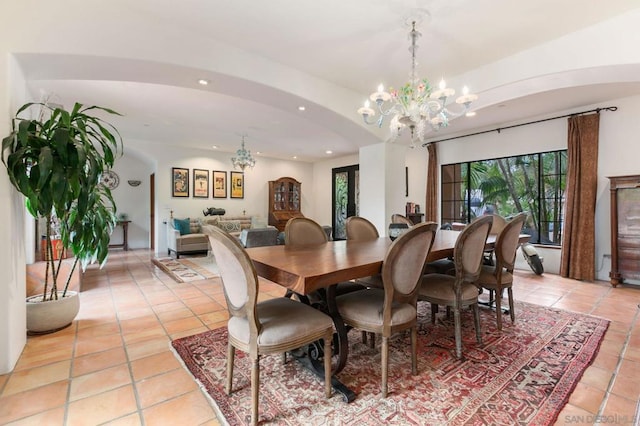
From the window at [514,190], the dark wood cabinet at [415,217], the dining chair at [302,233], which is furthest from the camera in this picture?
the dark wood cabinet at [415,217]

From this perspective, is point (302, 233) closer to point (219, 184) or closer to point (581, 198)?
point (581, 198)

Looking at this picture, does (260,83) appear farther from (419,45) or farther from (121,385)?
(121,385)

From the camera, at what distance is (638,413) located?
5.04 feet

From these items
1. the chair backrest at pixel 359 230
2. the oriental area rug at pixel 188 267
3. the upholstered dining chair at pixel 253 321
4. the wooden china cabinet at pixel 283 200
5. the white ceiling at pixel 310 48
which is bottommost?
the oriental area rug at pixel 188 267

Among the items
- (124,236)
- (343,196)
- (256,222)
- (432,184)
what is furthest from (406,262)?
(124,236)

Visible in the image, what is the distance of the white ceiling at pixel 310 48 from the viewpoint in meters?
2.24

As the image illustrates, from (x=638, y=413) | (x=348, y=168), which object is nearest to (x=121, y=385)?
(x=638, y=413)

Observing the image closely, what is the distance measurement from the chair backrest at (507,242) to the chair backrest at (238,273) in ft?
7.16

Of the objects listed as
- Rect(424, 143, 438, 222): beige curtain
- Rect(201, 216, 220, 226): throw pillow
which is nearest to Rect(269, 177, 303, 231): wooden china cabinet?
Rect(201, 216, 220, 226): throw pillow

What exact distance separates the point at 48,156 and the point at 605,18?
4.44 m

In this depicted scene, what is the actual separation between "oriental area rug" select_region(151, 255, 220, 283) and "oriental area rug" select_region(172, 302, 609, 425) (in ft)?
7.34

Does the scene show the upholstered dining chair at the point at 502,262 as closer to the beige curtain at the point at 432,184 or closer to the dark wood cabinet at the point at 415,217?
the dark wood cabinet at the point at 415,217

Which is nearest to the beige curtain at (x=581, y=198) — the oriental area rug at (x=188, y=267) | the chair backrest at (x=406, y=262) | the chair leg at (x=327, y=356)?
the chair backrest at (x=406, y=262)

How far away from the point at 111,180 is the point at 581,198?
32.9ft
